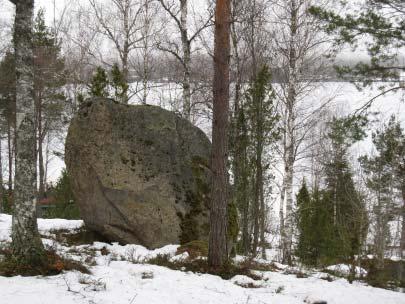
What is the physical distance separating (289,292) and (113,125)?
559cm

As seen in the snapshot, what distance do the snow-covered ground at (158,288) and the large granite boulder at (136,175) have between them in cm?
71

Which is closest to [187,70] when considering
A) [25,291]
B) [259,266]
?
[259,266]

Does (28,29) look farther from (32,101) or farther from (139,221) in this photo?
(139,221)

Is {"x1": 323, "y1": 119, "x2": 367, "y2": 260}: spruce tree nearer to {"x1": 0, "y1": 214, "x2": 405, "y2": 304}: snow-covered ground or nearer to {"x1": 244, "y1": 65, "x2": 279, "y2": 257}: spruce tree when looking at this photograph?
{"x1": 0, "y1": 214, "x2": 405, "y2": 304}: snow-covered ground

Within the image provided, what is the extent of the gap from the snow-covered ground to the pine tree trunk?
48 cm

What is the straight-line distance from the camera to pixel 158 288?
5562 mm

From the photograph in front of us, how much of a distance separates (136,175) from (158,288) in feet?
13.4

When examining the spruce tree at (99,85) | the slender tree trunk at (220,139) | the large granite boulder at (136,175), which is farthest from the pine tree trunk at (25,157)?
the spruce tree at (99,85)

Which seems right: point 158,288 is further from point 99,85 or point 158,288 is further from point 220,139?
point 99,85

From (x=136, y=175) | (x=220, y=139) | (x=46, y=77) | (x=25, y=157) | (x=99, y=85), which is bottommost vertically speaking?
(x=136, y=175)

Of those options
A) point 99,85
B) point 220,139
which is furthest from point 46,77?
point 220,139

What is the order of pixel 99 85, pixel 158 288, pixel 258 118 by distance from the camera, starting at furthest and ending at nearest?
pixel 99 85, pixel 258 118, pixel 158 288

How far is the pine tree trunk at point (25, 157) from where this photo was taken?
5.22 m

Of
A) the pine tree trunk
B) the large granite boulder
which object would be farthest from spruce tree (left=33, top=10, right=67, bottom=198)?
the pine tree trunk
